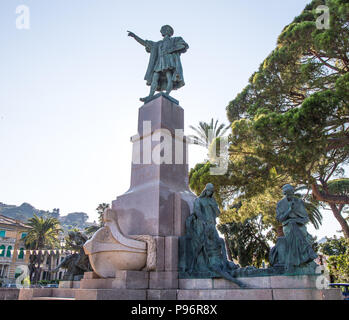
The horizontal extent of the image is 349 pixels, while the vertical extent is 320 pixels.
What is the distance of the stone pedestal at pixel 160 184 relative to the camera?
641cm

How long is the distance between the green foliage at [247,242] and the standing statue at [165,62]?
2136 cm

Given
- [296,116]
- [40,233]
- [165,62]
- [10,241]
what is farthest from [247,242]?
[10,241]

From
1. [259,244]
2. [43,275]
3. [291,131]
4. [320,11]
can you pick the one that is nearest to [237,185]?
[291,131]

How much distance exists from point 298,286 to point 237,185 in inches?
372

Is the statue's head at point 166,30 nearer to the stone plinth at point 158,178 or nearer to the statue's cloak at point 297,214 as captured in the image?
the stone plinth at point 158,178

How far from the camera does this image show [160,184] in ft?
22.4

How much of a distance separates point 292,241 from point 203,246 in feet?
5.45

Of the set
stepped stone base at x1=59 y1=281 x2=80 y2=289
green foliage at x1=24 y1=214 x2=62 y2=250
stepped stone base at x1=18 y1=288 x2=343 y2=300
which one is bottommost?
stepped stone base at x1=18 y1=288 x2=343 y2=300

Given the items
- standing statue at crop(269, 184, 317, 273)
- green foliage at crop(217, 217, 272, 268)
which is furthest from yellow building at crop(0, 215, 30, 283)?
standing statue at crop(269, 184, 317, 273)

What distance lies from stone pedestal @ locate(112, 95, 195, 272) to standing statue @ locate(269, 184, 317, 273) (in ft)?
6.38

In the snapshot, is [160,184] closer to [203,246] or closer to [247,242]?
[203,246]

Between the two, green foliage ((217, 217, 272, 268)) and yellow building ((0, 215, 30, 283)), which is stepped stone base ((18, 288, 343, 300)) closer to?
green foliage ((217, 217, 272, 268))

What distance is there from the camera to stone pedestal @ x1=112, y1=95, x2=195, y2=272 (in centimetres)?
641

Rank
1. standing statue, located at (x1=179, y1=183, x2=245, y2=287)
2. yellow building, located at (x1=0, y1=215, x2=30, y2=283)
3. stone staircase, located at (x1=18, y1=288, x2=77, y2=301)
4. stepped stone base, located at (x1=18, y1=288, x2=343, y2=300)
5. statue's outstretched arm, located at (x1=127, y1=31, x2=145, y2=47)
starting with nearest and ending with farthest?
stepped stone base, located at (x1=18, y1=288, x2=343, y2=300), standing statue, located at (x1=179, y1=183, x2=245, y2=287), stone staircase, located at (x1=18, y1=288, x2=77, y2=301), statue's outstretched arm, located at (x1=127, y1=31, x2=145, y2=47), yellow building, located at (x1=0, y1=215, x2=30, y2=283)
